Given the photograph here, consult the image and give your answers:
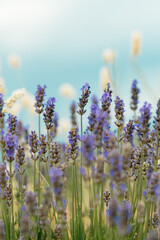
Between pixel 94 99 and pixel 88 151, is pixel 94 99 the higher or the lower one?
the higher one

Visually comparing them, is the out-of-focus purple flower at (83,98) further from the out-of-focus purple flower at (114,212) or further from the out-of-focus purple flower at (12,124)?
the out-of-focus purple flower at (114,212)

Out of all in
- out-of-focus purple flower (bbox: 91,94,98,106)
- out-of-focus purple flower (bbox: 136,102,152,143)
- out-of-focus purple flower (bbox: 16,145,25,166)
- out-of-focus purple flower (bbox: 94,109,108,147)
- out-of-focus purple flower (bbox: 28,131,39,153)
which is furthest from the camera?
out-of-focus purple flower (bbox: 91,94,98,106)

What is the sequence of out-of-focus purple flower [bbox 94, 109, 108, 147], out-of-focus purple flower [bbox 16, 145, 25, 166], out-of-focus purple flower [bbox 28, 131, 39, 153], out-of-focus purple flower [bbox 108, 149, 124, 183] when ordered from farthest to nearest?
out-of-focus purple flower [bbox 28, 131, 39, 153] < out-of-focus purple flower [bbox 16, 145, 25, 166] < out-of-focus purple flower [bbox 94, 109, 108, 147] < out-of-focus purple flower [bbox 108, 149, 124, 183]

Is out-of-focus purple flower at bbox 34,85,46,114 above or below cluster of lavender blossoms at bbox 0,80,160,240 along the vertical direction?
above

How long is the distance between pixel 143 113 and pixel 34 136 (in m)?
0.87

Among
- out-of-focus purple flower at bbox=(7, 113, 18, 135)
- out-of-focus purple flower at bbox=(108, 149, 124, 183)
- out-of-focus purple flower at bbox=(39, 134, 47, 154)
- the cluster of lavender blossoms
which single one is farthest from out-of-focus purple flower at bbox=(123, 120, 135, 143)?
out-of-focus purple flower at bbox=(108, 149, 124, 183)

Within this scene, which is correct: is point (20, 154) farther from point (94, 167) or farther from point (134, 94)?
point (134, 94)

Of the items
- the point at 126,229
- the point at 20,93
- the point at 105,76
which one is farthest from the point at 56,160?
the point at 105,76

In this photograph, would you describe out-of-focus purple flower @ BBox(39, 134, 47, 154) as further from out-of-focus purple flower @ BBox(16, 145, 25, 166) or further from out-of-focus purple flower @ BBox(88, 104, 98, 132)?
out-of-focus purple flower @ BBox(88, 104, 98, 132)

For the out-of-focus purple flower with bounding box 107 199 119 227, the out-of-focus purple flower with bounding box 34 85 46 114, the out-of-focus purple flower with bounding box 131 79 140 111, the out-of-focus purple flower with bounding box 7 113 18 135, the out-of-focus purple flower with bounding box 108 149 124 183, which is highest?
the out-of-focus purple flower with bounding box 131 79 140 111

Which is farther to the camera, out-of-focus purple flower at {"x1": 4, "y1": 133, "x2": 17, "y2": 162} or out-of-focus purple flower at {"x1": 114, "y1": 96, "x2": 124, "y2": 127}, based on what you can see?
out-of-focus purple flower at {"x1": 114, "y1": 96, "x2": 124, "y2": 127}

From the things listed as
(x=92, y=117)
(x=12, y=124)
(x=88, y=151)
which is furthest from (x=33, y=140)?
(x=88, y=151)

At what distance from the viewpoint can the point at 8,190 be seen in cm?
260

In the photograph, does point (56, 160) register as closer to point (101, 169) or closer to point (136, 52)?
point (101, 169)
